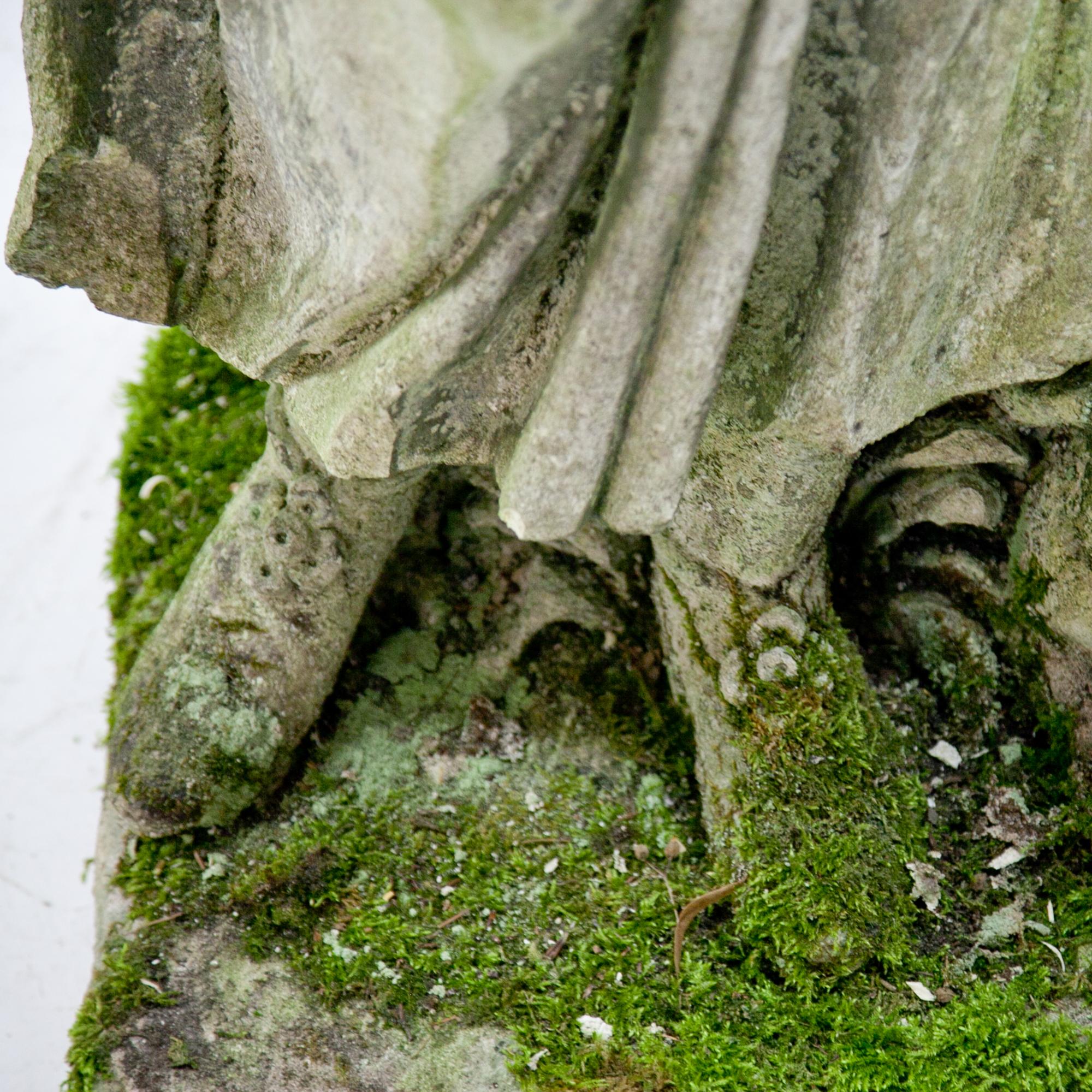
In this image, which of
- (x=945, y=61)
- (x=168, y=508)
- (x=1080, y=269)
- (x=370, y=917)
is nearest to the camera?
(x=945, y=61)

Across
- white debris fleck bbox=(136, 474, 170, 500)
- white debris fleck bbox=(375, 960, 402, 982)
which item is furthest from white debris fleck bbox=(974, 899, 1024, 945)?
white debris fleck bbox=(136, 474, 170, 500)

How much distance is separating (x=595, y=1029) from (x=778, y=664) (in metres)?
0.36

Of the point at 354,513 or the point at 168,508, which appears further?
the point at 168,508

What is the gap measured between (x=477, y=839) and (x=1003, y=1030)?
49 cm

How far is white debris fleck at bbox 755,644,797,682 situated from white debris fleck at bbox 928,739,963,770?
195mm

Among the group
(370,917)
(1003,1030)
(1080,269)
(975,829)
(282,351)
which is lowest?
(370,917)

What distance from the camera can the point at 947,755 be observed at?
1.09 m

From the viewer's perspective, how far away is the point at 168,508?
4.59 feet

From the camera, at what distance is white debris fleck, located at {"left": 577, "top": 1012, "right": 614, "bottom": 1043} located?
922 millimetres

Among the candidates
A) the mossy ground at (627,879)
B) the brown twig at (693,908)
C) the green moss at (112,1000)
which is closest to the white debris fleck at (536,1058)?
the mossy ground at (627,879)

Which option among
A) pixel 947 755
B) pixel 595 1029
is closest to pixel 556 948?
pixel 595 1029

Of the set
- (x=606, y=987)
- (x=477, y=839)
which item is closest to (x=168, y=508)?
(x=477, y=839)

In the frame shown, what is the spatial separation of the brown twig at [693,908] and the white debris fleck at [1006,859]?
236 millimetres

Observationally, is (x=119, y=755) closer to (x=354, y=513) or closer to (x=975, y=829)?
(x=354, y=513)
